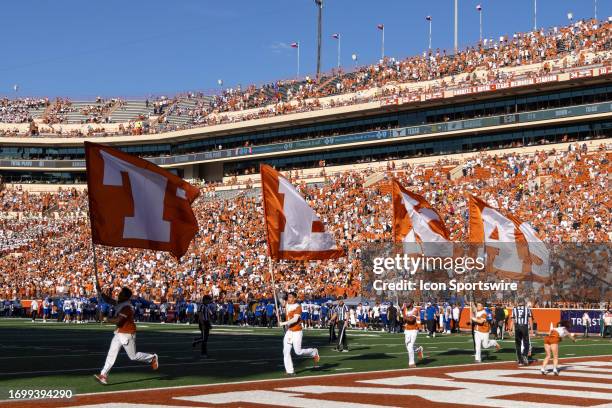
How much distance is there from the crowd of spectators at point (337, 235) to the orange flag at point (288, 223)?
19547mm

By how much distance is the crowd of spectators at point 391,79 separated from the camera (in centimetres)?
6016

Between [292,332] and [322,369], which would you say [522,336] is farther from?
[292,332]

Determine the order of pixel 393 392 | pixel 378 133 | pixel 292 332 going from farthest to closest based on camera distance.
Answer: pixel 378 133
pixel 292 332
pixel 393 392

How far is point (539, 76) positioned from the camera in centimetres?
5597

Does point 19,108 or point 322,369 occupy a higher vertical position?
point 19,108

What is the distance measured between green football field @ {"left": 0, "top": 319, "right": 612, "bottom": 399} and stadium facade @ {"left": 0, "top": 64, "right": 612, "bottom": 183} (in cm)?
2521

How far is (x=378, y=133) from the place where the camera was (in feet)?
214

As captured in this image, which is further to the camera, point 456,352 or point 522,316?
point 456,352

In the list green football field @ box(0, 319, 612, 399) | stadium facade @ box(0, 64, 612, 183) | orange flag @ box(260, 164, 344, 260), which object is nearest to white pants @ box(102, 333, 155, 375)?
green football field @ box(0, 319, 612, 399)

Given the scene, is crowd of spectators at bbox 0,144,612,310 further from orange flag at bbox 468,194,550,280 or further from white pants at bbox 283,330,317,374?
white pants at bbox 283,330,317,374

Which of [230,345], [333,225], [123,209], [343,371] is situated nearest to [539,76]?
[333,225]

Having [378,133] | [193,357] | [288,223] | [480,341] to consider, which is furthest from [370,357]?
[378,133]

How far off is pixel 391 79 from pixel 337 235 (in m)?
23.1

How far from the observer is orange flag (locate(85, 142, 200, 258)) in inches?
596
